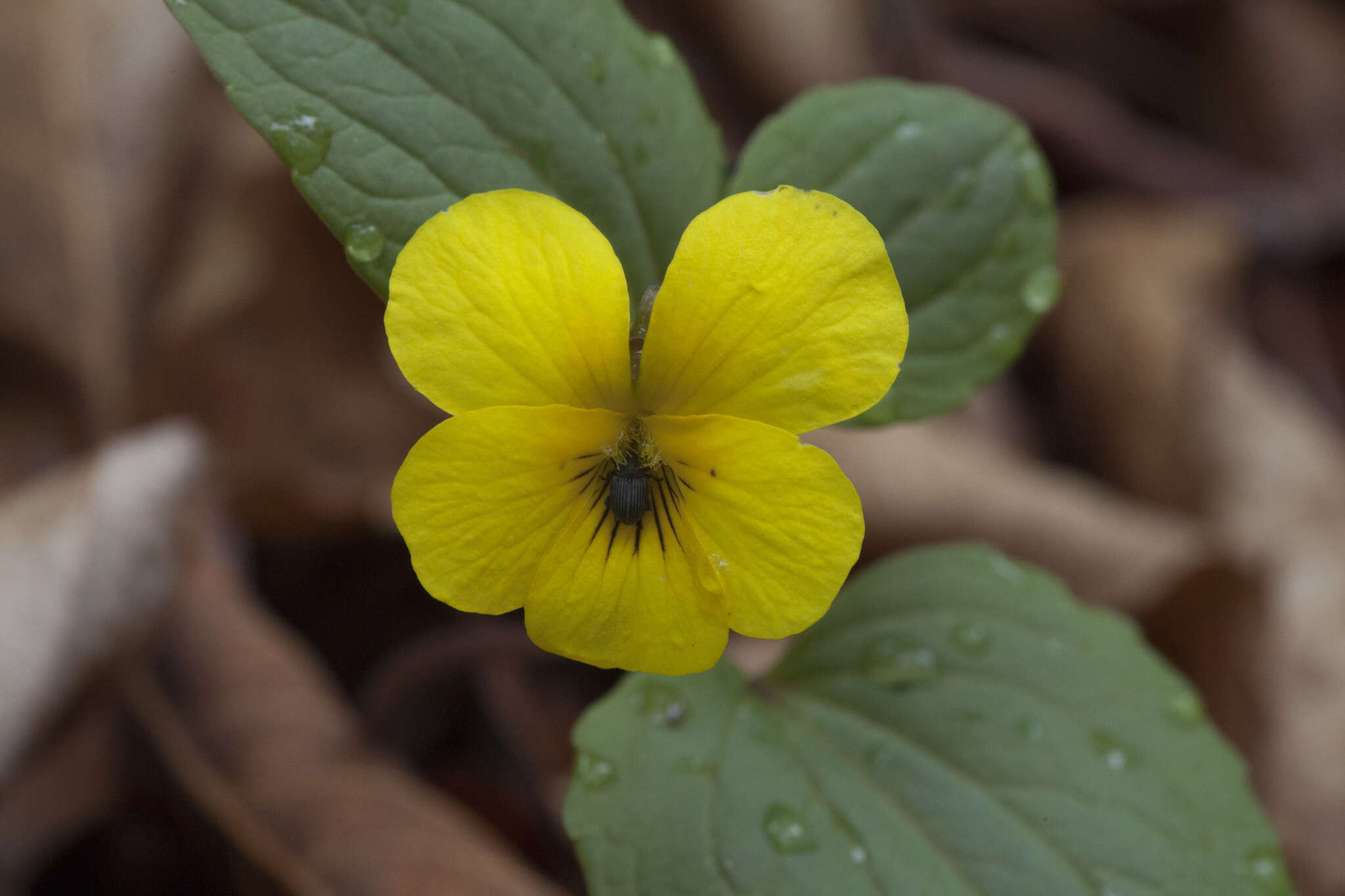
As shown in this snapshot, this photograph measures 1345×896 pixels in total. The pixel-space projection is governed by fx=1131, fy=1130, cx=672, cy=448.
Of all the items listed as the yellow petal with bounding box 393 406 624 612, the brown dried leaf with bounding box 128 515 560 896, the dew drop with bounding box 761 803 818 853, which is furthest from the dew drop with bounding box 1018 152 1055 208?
the brown dried leaf with bounding box 128 515 560 896

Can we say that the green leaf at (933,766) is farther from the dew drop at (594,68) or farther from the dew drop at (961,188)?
the dew drop at (594,68)

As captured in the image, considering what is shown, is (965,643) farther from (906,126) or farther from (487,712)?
(487,712)

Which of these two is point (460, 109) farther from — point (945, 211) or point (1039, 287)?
point (1039, 287)

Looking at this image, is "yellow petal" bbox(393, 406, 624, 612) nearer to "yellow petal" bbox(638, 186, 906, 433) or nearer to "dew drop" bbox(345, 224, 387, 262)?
"yellow petal" bbox(638, 186, 906, 433)

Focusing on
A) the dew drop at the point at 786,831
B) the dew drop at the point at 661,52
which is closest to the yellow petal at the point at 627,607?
the dew drop at the point at 786,831

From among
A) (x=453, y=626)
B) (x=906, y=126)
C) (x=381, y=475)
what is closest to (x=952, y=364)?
(x=906, y=126)

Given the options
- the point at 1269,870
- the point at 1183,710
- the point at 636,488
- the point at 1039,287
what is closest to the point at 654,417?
the point at 636,488
